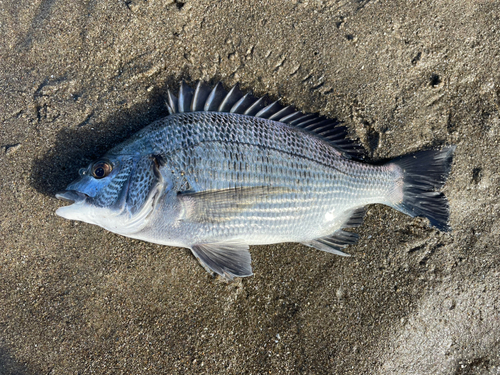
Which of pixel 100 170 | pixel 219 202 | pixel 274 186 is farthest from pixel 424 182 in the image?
pixel 100 170

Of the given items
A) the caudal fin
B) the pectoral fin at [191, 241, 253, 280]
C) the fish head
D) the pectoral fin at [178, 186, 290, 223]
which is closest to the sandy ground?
the caudal fin

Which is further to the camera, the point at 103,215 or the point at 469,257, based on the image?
the point at 469,257

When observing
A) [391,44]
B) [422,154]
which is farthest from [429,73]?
[422,154]

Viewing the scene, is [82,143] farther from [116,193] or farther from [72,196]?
[116,193]

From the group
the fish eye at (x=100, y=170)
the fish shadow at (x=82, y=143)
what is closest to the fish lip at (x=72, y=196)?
the fish eye at (x=100, y=170)

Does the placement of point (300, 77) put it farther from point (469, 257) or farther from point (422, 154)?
point (469, 257)

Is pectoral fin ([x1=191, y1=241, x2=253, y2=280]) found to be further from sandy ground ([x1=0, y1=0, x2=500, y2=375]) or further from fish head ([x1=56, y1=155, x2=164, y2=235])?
fish head ([x1=56, y1=155, x2=164, y2=235])
